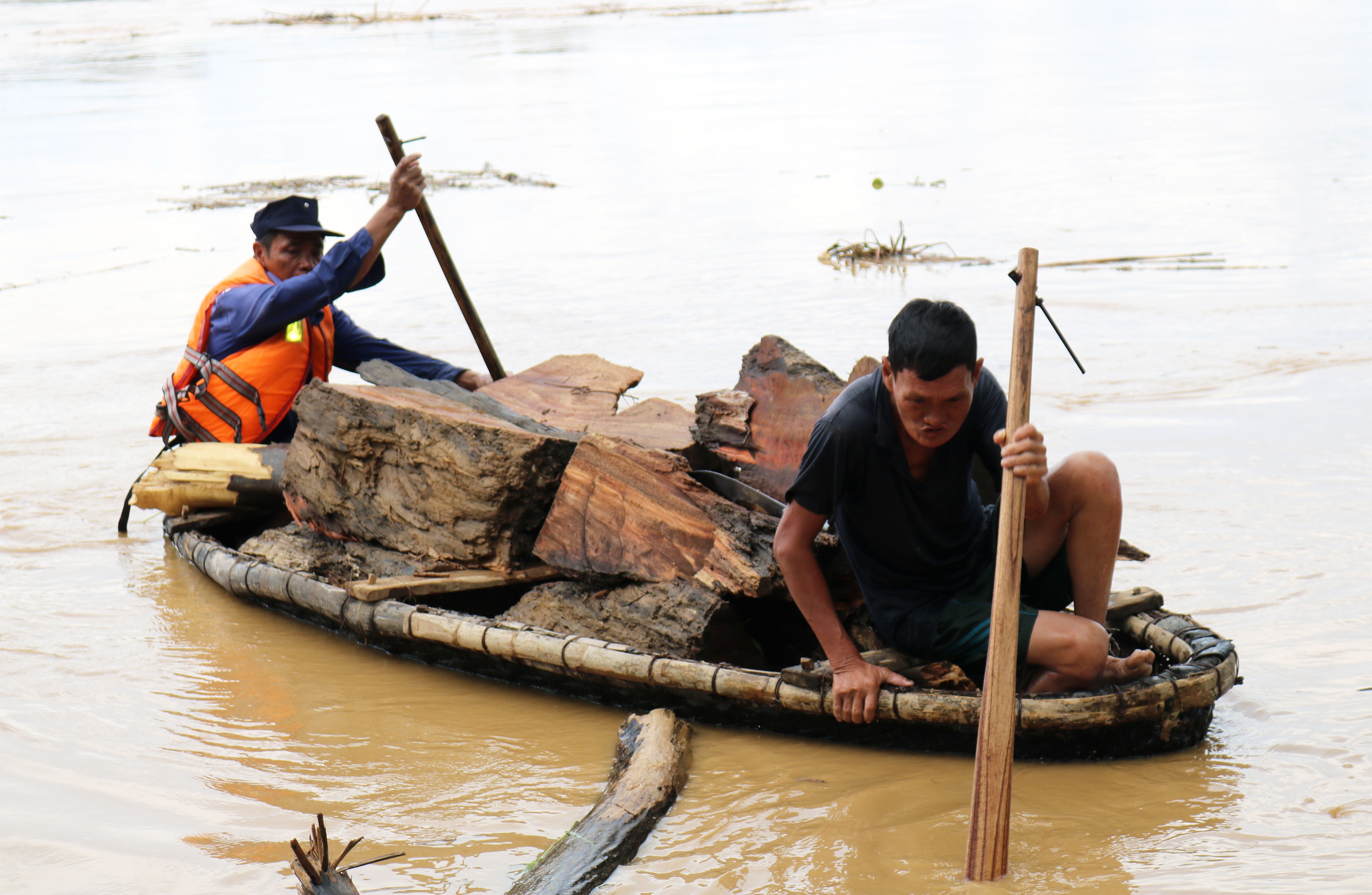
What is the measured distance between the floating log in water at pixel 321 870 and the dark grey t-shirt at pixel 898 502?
1.36 metres

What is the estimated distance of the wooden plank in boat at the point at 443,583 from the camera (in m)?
4.04

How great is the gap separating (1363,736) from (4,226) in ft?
40.5

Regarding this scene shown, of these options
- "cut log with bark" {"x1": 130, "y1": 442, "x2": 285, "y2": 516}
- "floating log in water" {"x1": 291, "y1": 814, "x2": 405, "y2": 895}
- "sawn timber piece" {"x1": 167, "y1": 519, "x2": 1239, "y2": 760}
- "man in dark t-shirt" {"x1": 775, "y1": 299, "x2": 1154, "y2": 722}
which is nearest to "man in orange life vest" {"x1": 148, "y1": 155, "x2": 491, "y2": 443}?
"cut log with bark" {"x1": 130, "y1": 442, "x2": 285, "y2": 516}

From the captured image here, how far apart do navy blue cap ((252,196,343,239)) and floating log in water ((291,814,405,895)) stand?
299 centimetres

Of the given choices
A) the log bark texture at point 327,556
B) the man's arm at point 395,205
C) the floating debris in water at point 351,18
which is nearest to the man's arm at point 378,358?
the man's arm at point 395,205

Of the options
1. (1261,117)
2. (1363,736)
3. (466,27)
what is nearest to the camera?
(1363,736)

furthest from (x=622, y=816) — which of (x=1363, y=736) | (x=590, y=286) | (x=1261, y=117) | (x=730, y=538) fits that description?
(x=1261, y=117)

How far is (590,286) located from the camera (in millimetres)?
9531

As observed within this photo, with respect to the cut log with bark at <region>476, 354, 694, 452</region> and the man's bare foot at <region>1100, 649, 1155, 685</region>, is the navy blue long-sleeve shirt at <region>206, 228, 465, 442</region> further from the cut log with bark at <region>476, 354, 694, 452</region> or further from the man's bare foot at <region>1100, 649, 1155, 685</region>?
the man's bare foot at <region>1100, 649, 1155, 685</region>

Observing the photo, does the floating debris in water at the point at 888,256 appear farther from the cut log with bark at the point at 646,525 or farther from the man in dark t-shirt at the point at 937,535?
the man in dark t-shirt at the point at 937,535

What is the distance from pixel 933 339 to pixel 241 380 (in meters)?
3.11

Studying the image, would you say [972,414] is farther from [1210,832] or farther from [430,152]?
[430,152]

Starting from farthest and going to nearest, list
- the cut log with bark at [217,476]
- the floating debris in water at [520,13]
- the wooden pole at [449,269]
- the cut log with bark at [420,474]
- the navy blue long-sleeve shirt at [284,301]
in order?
the floating debris in water at [520,13] → the wooden pole at [449,269] → the cut log with bark at [217,476] → the navy blue long-sleeve shirt at [284,301] → the cut log with bark at [420,474]

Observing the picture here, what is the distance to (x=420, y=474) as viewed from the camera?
425 centimetres
